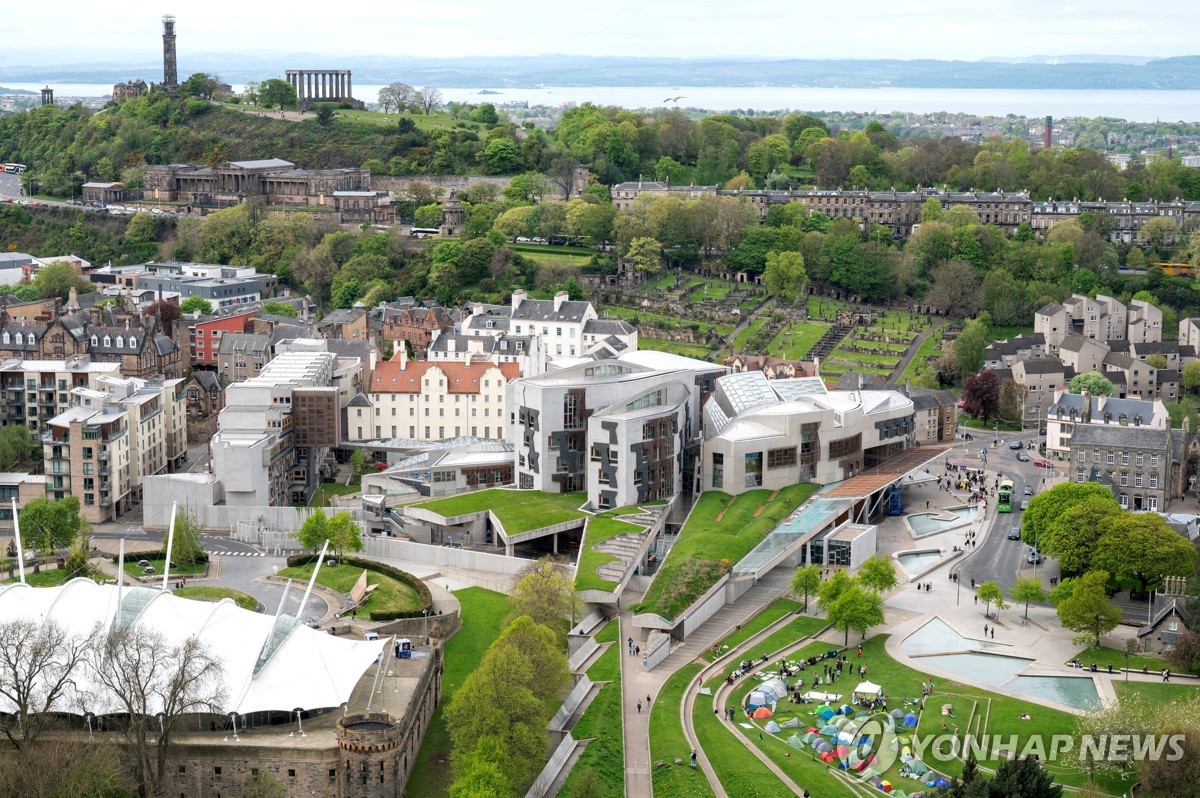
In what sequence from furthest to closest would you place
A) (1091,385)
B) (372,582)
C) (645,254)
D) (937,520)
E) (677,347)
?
(645,254)
(677,347)
(1091,385)
(937,520)
(372,582)

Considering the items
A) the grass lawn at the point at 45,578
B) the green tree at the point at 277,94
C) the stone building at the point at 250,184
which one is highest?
the green tree at the point at 277,94

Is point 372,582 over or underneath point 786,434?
underneath

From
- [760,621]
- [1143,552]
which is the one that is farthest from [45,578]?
[1143,552]

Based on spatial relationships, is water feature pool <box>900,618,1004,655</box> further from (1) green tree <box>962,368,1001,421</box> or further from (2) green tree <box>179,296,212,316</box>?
(2) green tree <box>179,296,212,316</box>

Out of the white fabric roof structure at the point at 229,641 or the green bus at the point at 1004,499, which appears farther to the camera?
the green bus at the point at 1004,499

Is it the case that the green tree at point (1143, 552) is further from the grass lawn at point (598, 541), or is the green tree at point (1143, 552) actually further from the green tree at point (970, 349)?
the green tree at point (970, 349)

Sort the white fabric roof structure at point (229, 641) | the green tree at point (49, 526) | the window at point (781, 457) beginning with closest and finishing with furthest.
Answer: the white fabric roof structure at point (229, 641) → the green tree at point (49, 526) → the window at point (781, 457)

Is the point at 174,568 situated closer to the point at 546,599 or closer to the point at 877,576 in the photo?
the point at 546,599

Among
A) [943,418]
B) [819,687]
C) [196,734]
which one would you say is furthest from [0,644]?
[943,418]

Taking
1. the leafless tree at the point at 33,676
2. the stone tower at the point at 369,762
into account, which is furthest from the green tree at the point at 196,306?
the stone tower at the point at 369,762
